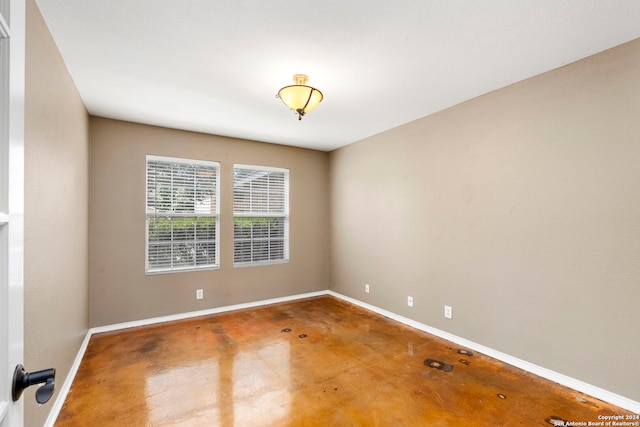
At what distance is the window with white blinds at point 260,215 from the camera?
4641mm

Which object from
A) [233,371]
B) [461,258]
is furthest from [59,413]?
[461,258]

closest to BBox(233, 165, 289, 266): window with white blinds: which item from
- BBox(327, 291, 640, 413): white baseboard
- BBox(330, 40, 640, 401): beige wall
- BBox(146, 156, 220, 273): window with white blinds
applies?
BBox(146, 156, 220, 273): window with white blinds

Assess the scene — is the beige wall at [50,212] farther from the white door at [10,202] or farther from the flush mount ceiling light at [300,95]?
the flush mount ceiling light at [300,95]

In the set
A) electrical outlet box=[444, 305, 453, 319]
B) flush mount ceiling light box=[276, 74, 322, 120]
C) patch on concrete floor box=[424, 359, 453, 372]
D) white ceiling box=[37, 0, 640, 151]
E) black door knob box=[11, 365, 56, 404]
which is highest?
A: white ceiling box=[37, 0, 640, 151]

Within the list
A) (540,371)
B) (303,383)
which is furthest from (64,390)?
(540,371)

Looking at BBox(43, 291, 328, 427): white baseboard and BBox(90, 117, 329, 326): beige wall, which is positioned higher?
BBox(90, 117, 329, 326): beige wall

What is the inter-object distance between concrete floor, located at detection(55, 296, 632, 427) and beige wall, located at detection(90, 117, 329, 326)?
0.49 metres

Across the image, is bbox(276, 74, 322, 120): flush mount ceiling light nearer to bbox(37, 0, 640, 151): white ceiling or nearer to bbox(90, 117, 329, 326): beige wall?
bbox(37, 0, 640, 151): white ceiling

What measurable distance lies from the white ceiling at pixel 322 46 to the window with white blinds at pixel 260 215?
150 cm

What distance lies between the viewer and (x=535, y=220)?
2697 mm

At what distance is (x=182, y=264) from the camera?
4.21m

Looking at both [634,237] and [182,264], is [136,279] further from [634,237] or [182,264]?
[634,237]

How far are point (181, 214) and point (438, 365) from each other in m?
3.60

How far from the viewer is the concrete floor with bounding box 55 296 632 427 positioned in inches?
83.2
